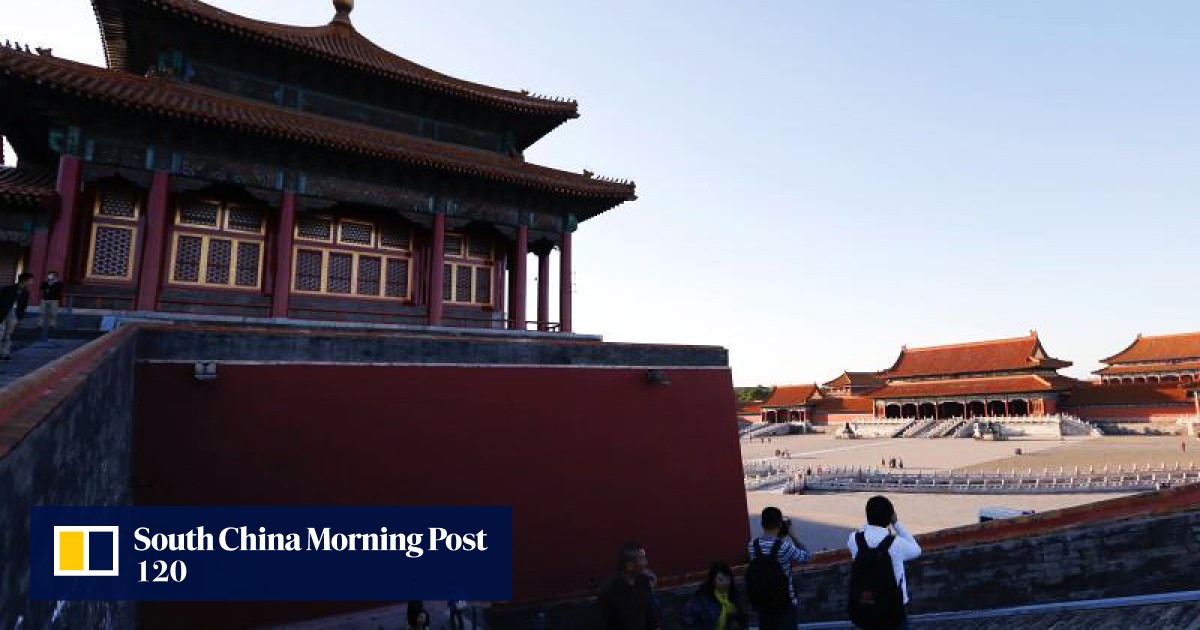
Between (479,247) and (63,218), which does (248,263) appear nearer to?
(63,218)

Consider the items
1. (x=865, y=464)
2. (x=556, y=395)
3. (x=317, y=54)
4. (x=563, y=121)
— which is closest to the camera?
(x=556, y=395)

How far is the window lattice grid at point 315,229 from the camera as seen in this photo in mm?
11820

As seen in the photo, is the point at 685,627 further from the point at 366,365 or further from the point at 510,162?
the point at 510,162

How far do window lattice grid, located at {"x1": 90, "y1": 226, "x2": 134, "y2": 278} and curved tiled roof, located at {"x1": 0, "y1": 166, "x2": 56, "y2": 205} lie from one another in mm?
998

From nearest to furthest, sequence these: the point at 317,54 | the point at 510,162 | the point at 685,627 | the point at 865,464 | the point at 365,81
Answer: the point at 685,627
the point at 317,54
the point at 365,81
the point at 510,162
the point at 865,464

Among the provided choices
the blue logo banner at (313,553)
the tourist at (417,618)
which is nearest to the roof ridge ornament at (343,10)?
the blue logo banner at (313,553)

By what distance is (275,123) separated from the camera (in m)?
10.4

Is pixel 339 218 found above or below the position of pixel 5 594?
above

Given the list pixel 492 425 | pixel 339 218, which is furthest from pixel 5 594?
pixel 339 218

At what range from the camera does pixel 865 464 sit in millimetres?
29219

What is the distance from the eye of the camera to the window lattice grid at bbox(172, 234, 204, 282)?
10.8 meters

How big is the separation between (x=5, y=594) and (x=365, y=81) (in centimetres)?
1229

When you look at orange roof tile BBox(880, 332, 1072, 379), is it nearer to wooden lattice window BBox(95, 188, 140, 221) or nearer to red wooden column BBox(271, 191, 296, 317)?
red wooden column BBox(271, 191, 296, 317)

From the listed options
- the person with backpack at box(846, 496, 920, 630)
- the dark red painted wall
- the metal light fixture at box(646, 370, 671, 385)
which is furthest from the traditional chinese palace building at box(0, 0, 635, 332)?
the person with backpack at box(846, 496, 920, 630)
